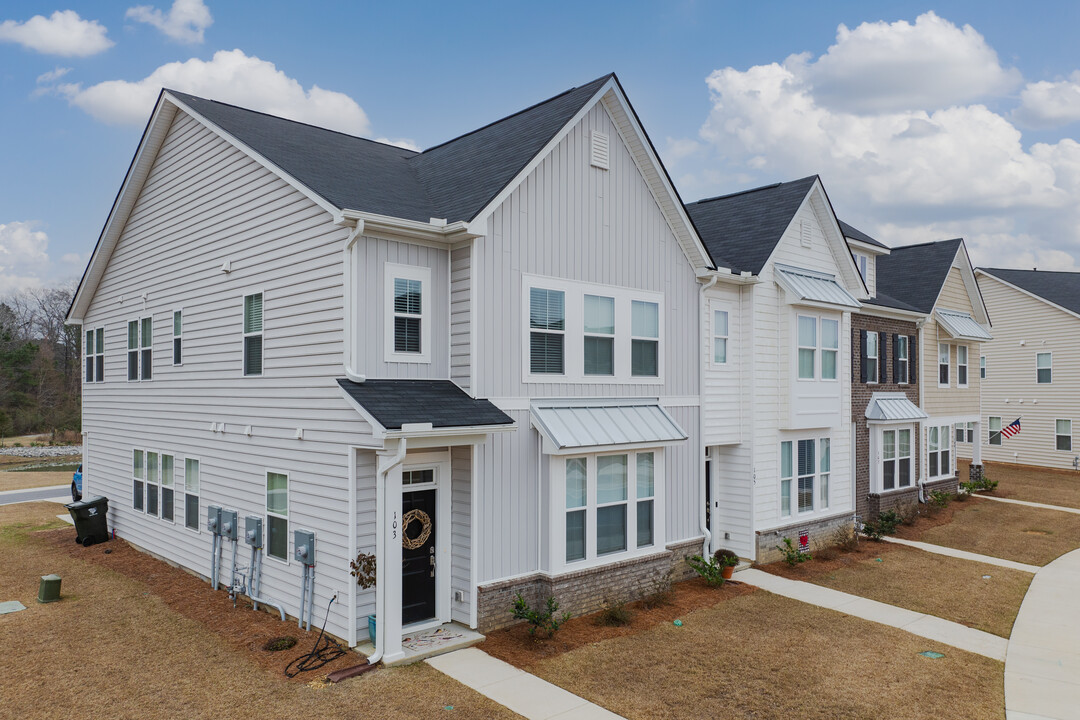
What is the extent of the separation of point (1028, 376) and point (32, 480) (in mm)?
45015

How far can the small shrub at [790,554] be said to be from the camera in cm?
1580

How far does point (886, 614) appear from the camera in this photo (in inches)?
493

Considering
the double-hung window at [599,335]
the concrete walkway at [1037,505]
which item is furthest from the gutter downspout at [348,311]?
the concrete walkway at [1037,505]

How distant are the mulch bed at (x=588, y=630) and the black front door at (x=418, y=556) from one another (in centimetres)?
117

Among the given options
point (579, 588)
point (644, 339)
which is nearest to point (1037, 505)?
point (644, 339)

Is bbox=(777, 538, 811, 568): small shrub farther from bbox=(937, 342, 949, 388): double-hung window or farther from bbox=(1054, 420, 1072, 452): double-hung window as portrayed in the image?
bbox=(1054, 420, 1072, 452): double-hung window

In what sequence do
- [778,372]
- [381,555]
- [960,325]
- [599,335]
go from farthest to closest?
[960,325], [778,372], [599,335], [381,555]

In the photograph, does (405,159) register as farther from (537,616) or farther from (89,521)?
(89,521)

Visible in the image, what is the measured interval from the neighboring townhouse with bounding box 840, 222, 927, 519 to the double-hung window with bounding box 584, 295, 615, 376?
9.95 metres

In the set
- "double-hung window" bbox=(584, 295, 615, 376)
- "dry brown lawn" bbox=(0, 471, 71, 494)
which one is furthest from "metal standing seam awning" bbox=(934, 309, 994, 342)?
"dry brown lawn" bbox=(0, 471, 71, 494)

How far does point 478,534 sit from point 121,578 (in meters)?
8.30

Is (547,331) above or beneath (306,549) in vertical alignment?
above

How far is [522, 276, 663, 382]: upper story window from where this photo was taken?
11750 mm

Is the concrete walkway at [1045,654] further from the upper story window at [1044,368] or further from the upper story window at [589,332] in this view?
the upper story window at [1044,368]
